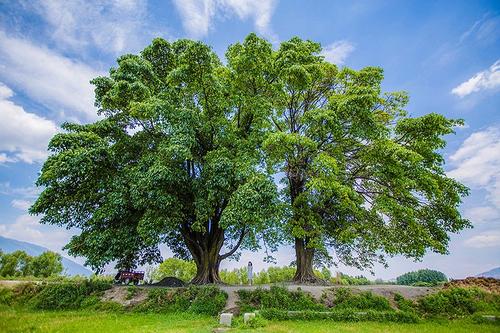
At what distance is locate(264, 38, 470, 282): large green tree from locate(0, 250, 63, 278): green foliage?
46743 millimetres

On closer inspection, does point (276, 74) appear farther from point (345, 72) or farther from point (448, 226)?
point (448, 226)

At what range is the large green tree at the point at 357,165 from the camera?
17.7 metres

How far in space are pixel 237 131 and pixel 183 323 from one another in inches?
473

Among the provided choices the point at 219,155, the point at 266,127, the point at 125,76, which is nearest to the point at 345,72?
the point at 266,127

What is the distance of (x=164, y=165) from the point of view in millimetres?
17312

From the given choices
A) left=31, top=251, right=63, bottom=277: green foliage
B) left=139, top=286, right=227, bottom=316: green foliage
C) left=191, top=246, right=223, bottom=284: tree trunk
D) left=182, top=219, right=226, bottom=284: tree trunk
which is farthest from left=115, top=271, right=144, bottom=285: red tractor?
left=31, top=251, right=63, bottom=277: green foliage

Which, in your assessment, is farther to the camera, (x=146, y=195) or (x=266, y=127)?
(x=266, y=127)

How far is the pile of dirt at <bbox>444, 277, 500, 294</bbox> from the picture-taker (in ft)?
61.7

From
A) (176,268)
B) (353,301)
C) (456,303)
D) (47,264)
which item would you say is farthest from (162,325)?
(47,264)

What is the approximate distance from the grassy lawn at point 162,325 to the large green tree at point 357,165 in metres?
6.12

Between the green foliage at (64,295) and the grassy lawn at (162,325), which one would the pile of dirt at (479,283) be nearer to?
the grassy lawn at (162,325)

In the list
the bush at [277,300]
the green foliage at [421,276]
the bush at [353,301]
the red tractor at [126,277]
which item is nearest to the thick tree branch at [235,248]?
the bush at [277,300]

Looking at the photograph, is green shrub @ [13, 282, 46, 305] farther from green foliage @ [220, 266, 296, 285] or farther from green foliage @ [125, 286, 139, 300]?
green foliage @ [220, 266, 296, 285]

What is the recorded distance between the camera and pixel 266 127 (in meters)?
21.2
